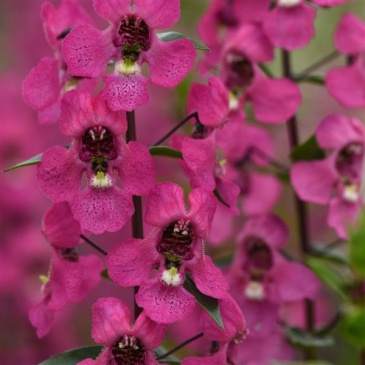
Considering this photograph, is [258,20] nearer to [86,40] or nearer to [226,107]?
[226,107]

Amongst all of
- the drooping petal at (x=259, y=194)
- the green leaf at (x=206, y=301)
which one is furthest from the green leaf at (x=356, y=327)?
the green leaf at (x=206, y=301)

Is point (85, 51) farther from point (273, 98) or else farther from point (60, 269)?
point (273, 98)

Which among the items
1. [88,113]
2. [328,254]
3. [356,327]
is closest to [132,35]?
[88,113]

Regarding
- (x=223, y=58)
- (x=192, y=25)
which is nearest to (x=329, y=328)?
(x=223, y=58)

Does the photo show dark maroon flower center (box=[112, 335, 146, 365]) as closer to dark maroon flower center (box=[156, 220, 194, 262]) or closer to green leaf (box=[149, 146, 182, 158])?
dark maroon flower center (box=[156, 220, 194, 262])

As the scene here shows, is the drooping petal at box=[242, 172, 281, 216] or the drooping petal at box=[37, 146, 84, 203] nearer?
the drooping petal at box=[37, 146, 84, 203]

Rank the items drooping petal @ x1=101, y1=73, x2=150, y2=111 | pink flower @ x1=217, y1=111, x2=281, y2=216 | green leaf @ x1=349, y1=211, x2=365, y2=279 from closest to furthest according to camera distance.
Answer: drooping petal @ x1=101, y1=73, x2=150, y2=111, green leaf @ x1=349, y1=211, x2=365, y2=279, pink flower @ x1=217, y1=111, x2=281, y2=216

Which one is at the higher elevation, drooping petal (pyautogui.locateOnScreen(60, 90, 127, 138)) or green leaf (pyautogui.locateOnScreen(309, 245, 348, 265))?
drooping petal (pyautogui.locateOnScreen(60, 90, 127, 138))

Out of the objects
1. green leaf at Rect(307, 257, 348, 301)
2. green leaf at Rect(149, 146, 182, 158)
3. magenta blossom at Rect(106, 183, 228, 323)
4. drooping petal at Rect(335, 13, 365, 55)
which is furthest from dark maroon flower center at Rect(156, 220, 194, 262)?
drooping petal at Rect(335, 13, 365, 55)
